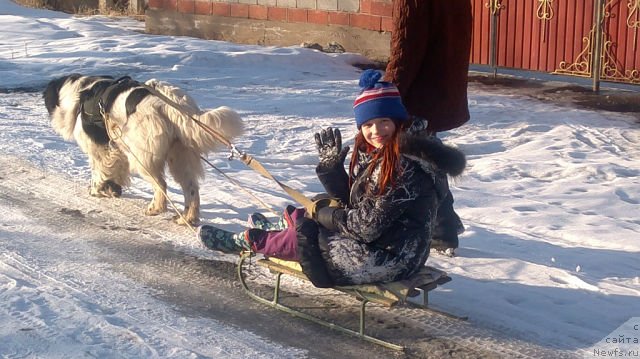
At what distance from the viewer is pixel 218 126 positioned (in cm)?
643

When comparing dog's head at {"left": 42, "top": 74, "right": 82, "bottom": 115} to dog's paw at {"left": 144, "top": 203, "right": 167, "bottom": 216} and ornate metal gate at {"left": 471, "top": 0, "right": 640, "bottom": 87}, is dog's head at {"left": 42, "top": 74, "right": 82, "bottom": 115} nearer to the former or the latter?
dog's paw at {"left": 144, "top": 203, "right": 167, "bottom": 216}

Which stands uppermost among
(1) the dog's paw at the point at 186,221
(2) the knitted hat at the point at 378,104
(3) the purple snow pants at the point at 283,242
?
(2) the knitted hat at the point at 378,104

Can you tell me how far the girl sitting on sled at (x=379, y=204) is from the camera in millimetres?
4660

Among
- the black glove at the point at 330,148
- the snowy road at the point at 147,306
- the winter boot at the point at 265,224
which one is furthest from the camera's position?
the winter boot at the point at 265,224

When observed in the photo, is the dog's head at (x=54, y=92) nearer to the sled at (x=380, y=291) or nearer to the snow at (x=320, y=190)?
the snow at (x=320, y=190)

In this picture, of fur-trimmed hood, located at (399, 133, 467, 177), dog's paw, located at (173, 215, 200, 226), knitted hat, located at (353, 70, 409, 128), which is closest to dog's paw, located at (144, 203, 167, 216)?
dog's paw, located at (173, 215, 200, 226)

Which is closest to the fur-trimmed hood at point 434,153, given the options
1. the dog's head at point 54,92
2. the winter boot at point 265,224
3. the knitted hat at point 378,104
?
the knitted hat at point 378,104

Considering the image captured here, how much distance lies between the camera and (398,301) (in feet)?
→ 15.3

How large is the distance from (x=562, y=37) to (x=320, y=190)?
6.13 metres

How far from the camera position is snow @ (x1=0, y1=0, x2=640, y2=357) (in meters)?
4.97

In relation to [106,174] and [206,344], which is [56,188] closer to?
[106,174]

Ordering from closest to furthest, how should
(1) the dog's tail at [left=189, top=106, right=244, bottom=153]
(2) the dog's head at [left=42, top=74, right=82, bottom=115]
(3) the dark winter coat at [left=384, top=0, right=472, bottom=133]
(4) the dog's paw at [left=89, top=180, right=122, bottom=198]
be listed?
(3) the dark winter coat at [left=384, top=0, right=472, bottom=133], (1) the dog's tail at [left=189, top=106, right=244, bottom=153], (4) the dog's paw at [left=89, top=180, right=122, bottom=198], (2) the dog's head at [left=42, top=74, right=82, bottom=115]

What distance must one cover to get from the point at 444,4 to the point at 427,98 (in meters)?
0.58

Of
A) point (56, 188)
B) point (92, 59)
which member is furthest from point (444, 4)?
point (92, 59)
